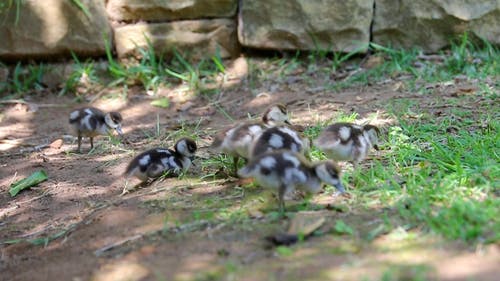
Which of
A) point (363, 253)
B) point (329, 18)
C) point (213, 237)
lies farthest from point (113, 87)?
point (363, 253)

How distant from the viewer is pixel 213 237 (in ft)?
13.9

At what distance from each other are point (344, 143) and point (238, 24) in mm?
4289

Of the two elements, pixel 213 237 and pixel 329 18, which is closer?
pixel 213 237

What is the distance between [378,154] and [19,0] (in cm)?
521

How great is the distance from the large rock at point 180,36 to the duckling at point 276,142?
416 centimetres

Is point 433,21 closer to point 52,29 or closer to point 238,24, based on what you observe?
point 238,24

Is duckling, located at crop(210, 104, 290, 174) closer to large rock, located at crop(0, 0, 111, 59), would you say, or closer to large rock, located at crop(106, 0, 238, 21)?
large rock, located at crop(106, 0, 238, 21)

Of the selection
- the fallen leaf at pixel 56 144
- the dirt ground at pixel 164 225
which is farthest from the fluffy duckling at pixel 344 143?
the fallen leaf at pixel 56 144

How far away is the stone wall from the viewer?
8750mm

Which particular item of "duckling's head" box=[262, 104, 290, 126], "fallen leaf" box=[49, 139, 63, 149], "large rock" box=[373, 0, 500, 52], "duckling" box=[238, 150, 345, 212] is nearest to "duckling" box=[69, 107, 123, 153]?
"fallen leaf" box=[49, 139, 63, 149]

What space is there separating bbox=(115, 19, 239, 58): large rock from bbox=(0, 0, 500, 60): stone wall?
0.01m

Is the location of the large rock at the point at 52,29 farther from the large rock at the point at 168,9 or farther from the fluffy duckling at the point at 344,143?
the fluffy duckling at the point at 344,143

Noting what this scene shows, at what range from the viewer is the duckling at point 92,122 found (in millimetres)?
6852

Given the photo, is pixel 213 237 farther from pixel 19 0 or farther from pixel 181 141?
pixel 19 0
